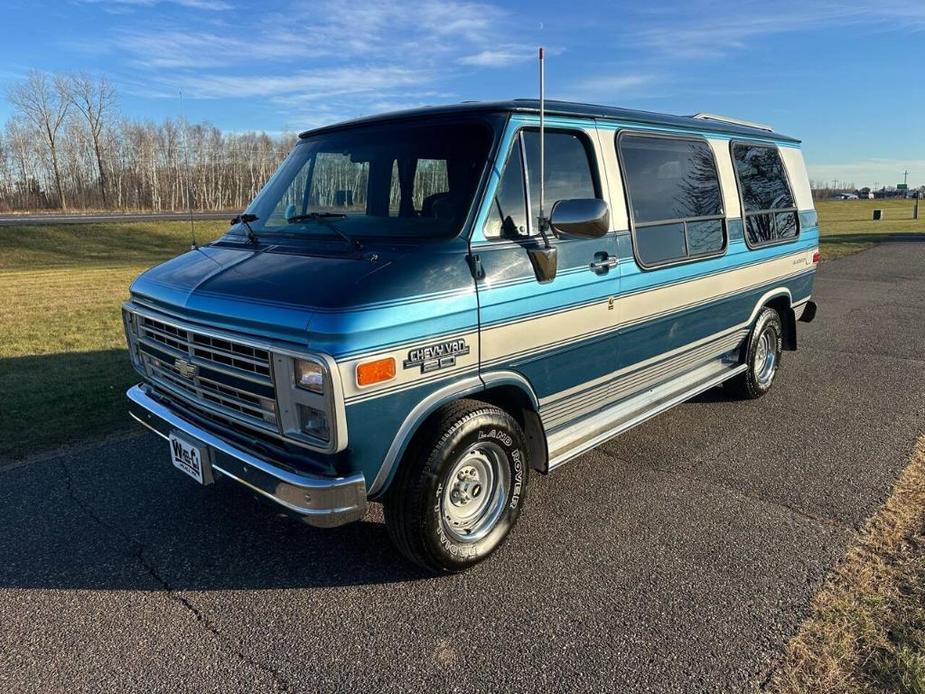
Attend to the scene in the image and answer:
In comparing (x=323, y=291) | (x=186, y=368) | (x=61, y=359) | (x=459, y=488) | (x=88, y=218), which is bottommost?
(x=61, y=359)

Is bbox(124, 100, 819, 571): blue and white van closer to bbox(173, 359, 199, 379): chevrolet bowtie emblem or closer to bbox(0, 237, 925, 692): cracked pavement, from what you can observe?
bbox(173, 359, 199, 379): chevrolet bowtie emblem

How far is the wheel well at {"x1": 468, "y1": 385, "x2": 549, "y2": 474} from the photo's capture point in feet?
11.5

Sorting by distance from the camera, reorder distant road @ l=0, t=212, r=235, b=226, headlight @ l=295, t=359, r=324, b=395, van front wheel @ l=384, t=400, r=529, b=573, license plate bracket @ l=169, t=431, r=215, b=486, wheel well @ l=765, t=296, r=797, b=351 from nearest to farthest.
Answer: headlight @ l=295, t=359, r=324, b=395 → van front wheel @ l=384, t=400, r=529, b=573 → license plate bracket @ l=169, t=431, r=215, b=486 → wheel well @ l=765, t=296, r=797, b=351 → distant road @ l=0, t=212, r=235, b=226

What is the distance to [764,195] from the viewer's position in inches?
229

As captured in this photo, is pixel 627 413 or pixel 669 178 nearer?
pixel 627 413

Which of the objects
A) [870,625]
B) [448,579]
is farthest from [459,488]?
[870,625]

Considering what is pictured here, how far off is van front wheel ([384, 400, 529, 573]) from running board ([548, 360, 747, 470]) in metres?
0.36

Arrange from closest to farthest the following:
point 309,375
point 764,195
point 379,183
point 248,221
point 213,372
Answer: point 309,375 → point 213,372 → point 379,183 → point 248,221 → point 764,195

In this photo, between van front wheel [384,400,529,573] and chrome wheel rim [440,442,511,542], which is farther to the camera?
chrome wheel rim [440,442,511,542]

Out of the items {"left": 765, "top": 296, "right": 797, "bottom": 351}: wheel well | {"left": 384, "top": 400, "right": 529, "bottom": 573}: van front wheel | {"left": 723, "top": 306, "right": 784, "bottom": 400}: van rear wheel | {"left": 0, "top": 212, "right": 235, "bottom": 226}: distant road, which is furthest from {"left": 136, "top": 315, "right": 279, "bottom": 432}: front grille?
{"left": 0, "top": 212, "right": 235, "bottom": 226}: distant road

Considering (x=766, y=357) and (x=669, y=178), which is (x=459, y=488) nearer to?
(x=669, y=178)

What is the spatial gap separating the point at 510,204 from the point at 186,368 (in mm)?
1930

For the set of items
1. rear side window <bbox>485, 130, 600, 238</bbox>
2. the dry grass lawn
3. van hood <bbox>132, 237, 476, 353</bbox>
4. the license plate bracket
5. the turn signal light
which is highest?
rear side window <bbox>485, 130, 600, 238</bbox>

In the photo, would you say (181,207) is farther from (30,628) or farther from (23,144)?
(30,628)
